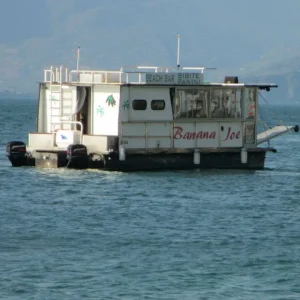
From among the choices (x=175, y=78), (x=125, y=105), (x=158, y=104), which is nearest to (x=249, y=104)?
(x=175, y=78)

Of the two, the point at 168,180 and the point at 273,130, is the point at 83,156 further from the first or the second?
the point at 273,130

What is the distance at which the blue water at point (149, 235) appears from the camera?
88.0ft

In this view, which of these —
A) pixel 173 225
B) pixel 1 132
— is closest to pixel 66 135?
pixel 173 225

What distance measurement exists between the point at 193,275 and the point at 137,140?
18.8m

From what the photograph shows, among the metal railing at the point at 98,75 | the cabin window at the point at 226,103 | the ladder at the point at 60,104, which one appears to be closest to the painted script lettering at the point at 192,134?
the cabin window at the point at 226,103

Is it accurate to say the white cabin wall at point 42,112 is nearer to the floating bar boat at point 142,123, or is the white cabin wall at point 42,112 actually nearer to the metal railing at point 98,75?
the floating bar boat at point 142,123

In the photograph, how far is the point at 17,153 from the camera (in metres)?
48.7

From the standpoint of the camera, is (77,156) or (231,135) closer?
(77,156)

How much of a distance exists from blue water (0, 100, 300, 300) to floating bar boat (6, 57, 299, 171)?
0.64m

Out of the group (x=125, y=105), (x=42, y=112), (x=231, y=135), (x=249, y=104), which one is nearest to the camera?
(x=125, y=105)

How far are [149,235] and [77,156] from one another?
13001 millimetres

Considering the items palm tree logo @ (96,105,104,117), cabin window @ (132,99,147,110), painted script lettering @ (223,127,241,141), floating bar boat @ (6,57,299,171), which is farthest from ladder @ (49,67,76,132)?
painted script lettering @ (223,127,241,141)

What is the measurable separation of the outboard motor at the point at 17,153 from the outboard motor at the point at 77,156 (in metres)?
2.96

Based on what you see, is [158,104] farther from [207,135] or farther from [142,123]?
[207,135]
